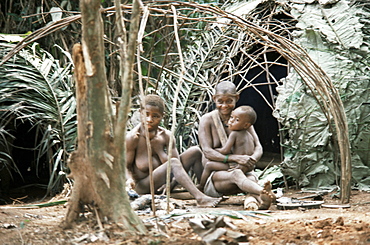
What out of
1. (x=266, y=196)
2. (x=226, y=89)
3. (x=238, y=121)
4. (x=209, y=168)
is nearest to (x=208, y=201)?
(x=209, y=168)

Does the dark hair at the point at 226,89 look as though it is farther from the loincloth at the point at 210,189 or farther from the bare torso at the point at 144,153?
the loincloth at the point at 210,189

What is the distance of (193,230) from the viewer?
10.1 feet

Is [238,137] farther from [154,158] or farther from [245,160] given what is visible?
[154,158]

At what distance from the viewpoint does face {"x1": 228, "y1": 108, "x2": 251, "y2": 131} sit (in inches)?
196

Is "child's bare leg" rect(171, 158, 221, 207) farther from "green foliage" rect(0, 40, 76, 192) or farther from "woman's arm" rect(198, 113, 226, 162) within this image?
"green foliage" rect(0, 40, 76, 192)

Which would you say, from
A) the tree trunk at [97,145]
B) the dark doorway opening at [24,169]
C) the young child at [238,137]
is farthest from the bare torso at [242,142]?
the dark doorway opening at [24,169]

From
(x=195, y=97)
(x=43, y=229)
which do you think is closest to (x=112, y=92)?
(x=195, y=97)

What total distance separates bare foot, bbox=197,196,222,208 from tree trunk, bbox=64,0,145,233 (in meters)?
1.85

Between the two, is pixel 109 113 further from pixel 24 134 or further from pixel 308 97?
pixel 24 134

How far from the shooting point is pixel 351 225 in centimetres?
340

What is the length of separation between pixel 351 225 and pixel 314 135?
2853 millimetres

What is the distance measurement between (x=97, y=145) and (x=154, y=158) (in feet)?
7.53

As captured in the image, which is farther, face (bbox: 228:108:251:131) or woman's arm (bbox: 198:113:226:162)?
woman's arm (bbox: 198:113:226:162)

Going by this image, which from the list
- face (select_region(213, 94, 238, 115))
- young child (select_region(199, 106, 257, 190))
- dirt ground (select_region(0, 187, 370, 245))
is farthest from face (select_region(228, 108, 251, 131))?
dirt ground (select_region(0, 187, 370, 245))
